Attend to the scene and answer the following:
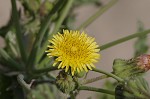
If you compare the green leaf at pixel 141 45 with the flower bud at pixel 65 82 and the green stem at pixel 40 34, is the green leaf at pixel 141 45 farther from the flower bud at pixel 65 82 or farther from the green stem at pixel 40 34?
the flower bud at pixel 65 82

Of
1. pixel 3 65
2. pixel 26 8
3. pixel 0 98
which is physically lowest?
pixel 0 98

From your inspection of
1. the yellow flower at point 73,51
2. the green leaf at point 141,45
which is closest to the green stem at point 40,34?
the yellow flower at point 73,51

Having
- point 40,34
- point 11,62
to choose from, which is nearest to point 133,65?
point 40,34

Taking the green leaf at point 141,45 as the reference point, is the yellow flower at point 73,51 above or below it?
below

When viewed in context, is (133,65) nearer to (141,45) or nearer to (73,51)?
(73,51)

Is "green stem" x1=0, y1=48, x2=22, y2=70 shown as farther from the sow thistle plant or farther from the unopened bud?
the unopened bud

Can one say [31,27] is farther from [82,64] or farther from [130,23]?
[130,23]

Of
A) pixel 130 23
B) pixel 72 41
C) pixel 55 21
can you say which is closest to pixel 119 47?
pixel 130 23

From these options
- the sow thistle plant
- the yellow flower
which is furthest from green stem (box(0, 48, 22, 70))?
the yellow flower
